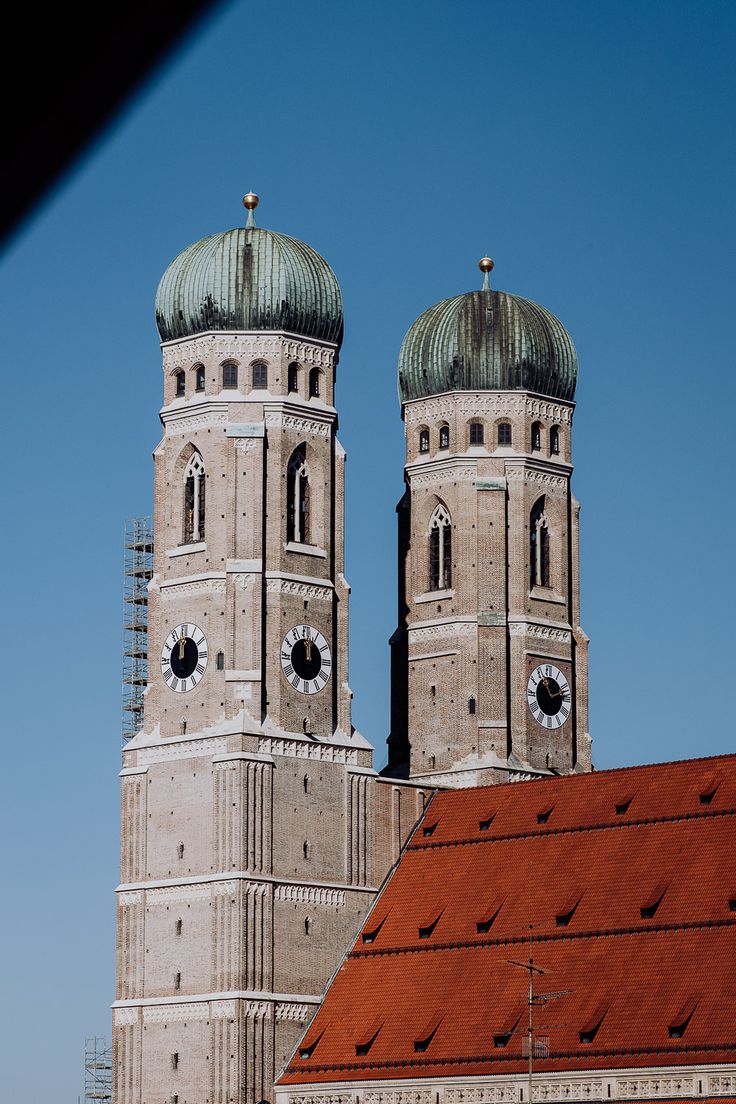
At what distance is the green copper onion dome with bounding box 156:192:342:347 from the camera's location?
58250 mm

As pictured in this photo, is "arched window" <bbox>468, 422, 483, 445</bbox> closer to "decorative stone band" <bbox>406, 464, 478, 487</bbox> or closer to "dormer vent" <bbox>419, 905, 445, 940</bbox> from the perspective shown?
"decorative stone band" <bbox>406, 464, 478, 487</bbox>

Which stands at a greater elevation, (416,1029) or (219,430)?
(219,430)

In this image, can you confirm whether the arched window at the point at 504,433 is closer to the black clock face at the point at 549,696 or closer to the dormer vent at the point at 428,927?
the black clock face at the point at 549,696

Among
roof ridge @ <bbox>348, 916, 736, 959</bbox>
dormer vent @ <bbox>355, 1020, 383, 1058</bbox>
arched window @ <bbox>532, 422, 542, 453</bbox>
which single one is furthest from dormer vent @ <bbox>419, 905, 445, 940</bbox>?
arched window @ <bbox>532, 422, 542, 453</bbox>

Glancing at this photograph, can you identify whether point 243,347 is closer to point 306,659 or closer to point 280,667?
point 306,659

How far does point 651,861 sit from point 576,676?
1205 cm

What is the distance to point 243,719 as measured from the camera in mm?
54562

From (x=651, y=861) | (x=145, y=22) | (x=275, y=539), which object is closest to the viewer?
(x=145, y=22)

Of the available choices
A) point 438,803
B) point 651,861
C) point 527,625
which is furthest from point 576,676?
point 651,861

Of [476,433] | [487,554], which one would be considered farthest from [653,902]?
[476,433]

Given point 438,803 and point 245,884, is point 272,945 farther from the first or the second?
point 438,803

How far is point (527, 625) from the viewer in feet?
208

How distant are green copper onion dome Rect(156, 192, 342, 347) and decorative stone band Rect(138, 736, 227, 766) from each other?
11.8 meters

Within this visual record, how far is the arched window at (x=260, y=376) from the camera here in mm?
57844
